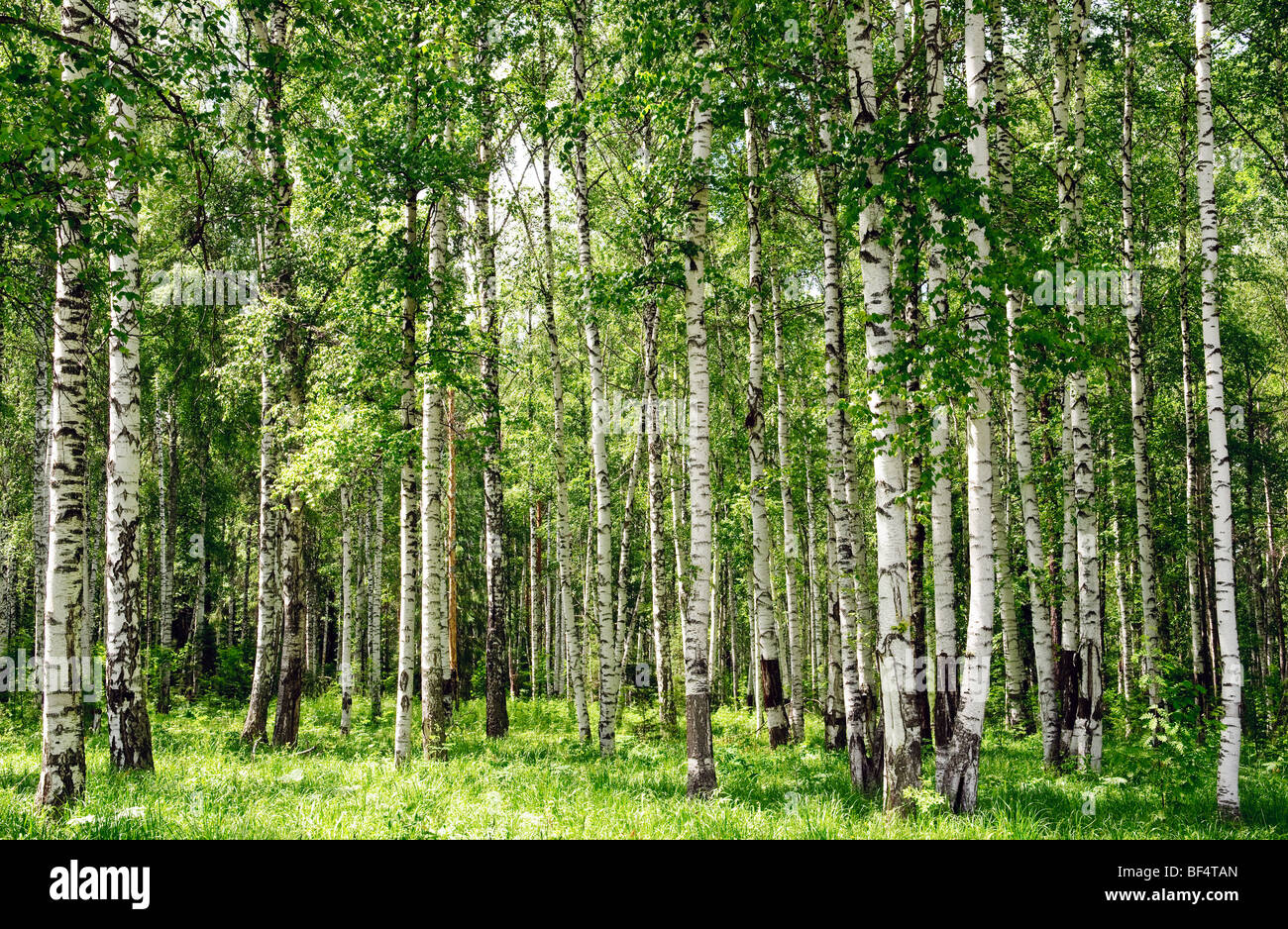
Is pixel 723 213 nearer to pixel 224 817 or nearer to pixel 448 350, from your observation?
pixel 448 350

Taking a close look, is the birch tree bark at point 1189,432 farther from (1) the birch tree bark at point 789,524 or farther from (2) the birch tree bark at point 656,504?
(2) the birch tree bark at point 656,504

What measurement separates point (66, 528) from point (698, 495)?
5.84m

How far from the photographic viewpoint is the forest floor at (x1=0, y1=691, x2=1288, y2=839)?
5.99m

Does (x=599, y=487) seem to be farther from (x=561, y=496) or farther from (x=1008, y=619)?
(x=1008, y=619)

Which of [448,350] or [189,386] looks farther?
[189,386]

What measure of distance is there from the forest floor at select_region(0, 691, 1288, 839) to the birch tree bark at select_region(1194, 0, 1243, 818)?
1.14 feet

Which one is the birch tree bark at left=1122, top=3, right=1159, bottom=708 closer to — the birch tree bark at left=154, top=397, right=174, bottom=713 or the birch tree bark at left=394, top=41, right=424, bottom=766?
the birch tree bark at left=394, top=41, right=424, bottom=766

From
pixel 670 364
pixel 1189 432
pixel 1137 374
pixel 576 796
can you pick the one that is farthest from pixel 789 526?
pixel 1189 432

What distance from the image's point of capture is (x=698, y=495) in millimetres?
8227

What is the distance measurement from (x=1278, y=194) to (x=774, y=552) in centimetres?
1505

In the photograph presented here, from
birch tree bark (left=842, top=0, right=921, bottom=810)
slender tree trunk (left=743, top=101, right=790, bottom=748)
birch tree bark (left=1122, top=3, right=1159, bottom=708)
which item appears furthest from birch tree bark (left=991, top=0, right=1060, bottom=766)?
birch tree bark (left=842, top=0, right=921, bottom=810)

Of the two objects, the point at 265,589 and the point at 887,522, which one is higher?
the point at 887,522

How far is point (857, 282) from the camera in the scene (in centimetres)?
1432
